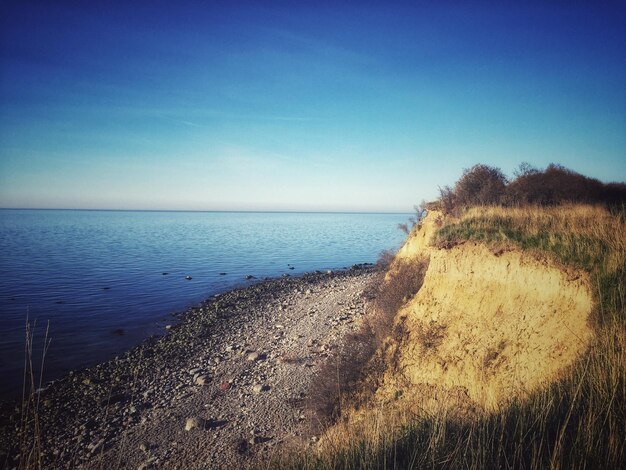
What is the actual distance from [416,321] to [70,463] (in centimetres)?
1188

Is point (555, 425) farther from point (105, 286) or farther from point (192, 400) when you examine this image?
point (105, 286)

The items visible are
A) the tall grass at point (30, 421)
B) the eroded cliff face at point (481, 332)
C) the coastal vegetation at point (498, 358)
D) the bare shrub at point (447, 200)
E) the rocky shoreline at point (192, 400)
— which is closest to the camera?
the tall grass at point (30, 421)

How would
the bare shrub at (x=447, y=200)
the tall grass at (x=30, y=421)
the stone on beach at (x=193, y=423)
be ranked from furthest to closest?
1. the bare shrub at (x=447, y=200)
2. the stone on beach at (x=193, y=423)
3. the tall grass at (x=30, y=421)

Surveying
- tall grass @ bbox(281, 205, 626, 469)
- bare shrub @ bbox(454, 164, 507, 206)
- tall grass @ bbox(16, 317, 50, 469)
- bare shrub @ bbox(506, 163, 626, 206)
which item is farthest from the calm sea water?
bare shrub @ bbox(506, 163, 626, 206)

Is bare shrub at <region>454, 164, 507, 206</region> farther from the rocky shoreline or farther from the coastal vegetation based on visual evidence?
the rocky shoreline

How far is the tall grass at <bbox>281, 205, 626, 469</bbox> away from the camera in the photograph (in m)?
3.28

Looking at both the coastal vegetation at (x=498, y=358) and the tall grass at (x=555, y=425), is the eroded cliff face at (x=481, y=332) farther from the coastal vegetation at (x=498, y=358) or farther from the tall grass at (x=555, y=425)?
the tall grass at (x=555, y=425)

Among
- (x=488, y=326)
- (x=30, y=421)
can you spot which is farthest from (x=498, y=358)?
(x=30, y=421)

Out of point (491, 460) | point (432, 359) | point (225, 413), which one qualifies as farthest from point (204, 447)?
point (491, 460)

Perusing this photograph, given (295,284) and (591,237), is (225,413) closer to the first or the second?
(591,237)

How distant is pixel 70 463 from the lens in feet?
27.4

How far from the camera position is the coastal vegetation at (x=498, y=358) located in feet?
12.0

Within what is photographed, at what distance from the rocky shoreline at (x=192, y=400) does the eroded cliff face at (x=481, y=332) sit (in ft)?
11.2

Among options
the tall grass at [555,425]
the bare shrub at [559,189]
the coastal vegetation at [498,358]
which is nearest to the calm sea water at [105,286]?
the coastal vegetation at [498,358]
